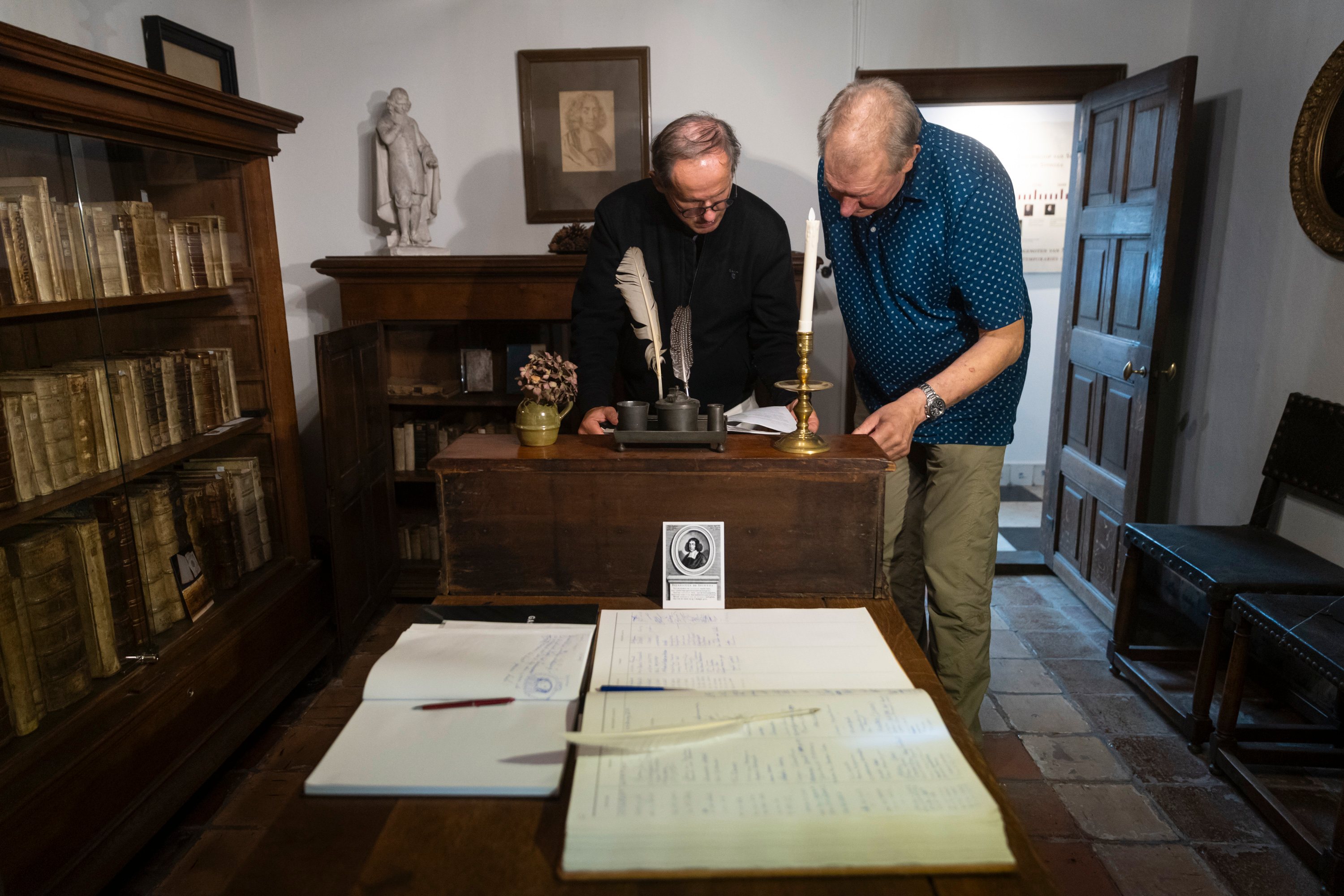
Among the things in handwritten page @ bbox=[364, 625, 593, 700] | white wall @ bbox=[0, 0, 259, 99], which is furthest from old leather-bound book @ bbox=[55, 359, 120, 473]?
handwritten page @ bbox=[364, 625, 593, 700]

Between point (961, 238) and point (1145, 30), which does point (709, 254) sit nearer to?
point (961, 238)

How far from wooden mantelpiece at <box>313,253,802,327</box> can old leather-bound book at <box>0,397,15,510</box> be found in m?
1.46

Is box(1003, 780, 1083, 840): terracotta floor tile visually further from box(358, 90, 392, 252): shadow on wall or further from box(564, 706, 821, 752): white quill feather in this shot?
box(358, 90, 392, 252): shadow on wall

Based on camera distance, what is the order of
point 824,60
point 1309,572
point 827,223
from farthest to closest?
1. point 824,60
2. point 1309,572
3. point 827,223

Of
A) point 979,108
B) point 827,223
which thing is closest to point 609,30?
point 827,223

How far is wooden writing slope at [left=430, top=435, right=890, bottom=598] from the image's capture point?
141 centimetres

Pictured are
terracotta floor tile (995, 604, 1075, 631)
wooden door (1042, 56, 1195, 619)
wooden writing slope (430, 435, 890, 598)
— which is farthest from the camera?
terracotta floor tile (995, 604, 1075, 631)

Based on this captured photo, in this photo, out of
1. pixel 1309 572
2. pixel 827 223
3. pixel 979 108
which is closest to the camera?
pixel 827 223

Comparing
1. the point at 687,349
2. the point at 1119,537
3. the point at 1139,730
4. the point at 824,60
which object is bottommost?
the point at 1139,730

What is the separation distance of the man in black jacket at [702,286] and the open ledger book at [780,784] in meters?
1.22

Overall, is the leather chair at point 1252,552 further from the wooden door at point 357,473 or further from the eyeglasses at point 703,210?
the wooden door at point 357,473

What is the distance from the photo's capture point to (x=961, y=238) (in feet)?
5.76

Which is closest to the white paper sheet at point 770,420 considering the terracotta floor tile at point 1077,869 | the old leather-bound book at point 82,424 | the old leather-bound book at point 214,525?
the terracotta floor tile at point 1077,869

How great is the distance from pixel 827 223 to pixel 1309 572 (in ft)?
5.29
